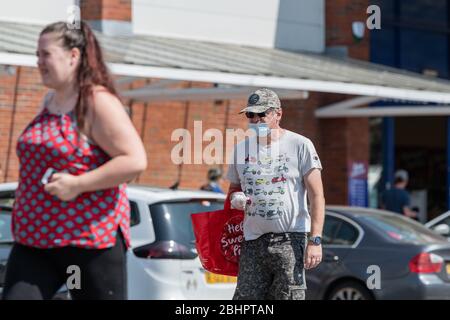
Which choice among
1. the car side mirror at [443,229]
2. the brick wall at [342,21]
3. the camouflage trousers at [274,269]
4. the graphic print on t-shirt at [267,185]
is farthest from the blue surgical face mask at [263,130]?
the brick wall at [342,21]

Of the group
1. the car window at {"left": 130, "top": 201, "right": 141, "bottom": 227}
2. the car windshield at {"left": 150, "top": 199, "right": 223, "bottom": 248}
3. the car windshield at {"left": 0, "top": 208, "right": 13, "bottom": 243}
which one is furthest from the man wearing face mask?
the car windshield at {"left": 0, "top": 208, "right": 13, "bottom": 243}

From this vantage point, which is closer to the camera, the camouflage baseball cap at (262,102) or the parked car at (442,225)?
the camouflage baseball cap at (262,102)

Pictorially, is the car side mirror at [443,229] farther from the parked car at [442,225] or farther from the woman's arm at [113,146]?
the woman's arm at [113,146]

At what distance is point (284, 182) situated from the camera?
282 inches

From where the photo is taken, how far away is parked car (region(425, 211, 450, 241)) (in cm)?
1416

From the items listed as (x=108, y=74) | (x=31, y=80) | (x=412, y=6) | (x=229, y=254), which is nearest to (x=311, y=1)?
(x=412, y=6)

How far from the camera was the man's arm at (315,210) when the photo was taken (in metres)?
7.08

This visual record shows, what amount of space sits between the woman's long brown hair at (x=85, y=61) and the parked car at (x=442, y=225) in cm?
958

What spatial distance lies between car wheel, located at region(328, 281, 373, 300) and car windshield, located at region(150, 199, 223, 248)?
2264 mm

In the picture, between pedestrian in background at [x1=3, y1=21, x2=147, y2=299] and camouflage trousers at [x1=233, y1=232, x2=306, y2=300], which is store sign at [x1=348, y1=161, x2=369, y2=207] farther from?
pedestrian in background at [x1=3, y1=21, x2=147, y2=299]

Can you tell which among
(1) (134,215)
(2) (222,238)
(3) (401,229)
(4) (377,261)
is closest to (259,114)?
(2) (222,238)


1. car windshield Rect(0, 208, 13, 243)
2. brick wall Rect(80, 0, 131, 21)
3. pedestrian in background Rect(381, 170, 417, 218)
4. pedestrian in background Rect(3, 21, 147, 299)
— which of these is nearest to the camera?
pedestrian in background Rect(3, 21, 147, 299)

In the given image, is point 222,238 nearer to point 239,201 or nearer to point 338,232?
point 239,201

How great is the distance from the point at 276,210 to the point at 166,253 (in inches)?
107
